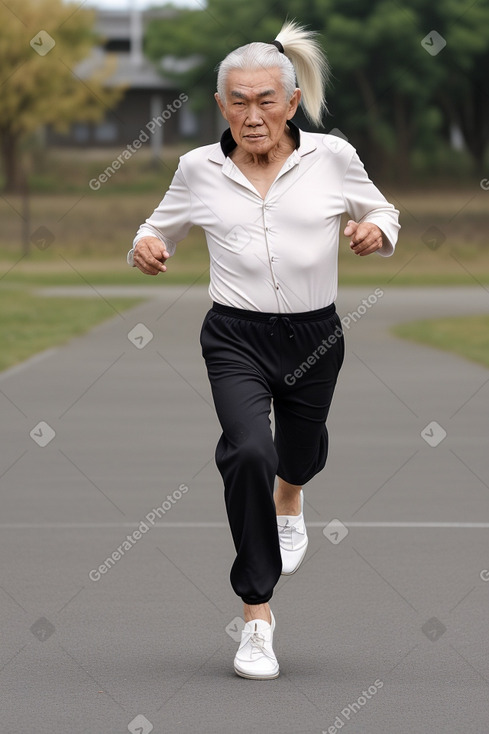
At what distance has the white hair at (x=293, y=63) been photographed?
5.34 m

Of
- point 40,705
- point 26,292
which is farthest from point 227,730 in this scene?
point 26,292

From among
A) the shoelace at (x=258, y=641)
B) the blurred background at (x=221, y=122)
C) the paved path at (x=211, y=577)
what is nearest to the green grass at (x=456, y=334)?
the paved path at (x=211, y=577)

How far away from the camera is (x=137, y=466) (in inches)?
375

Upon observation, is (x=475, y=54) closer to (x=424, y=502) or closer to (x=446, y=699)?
(x=424, y=502)

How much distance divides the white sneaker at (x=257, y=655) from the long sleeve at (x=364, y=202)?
1.38 metres

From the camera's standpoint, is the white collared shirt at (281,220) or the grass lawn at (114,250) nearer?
the white collared shirt at (281,220)

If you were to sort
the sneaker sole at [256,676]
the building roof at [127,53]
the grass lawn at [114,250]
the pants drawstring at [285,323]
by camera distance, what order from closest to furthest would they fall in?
the sneaker sole at [256,676] < the pants drawstring at [285,323] < the grass lawn at [114,250] < the building roof at [127,53]

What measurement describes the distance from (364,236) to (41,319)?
15.6 meters

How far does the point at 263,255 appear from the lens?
17.6 feet

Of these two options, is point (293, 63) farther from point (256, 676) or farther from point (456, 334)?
point (456, 334)

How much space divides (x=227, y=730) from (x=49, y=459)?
17.3 feet

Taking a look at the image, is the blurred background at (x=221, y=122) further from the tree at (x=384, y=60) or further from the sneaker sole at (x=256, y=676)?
the sneaker sole at (x=256, y=676)

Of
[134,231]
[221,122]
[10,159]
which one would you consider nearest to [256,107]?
[134,231]

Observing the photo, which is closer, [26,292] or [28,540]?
[28,540]
